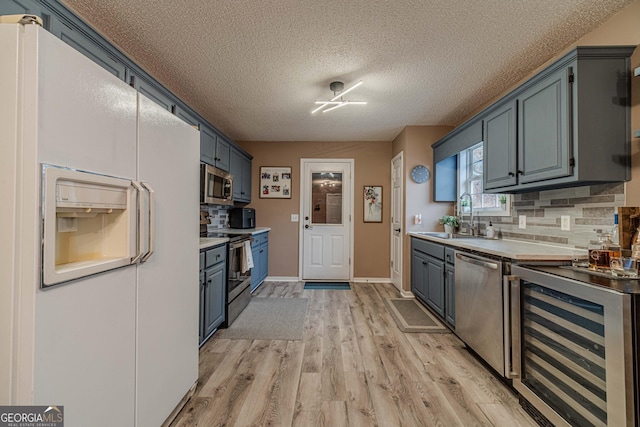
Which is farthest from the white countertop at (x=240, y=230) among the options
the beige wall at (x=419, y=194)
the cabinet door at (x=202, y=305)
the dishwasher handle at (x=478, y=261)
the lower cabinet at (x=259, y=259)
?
the dishwasher handle at (x=478, y=261)

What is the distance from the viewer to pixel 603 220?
5.77 ft

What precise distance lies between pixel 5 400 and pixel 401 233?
3803mm

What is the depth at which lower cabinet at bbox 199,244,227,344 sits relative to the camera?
2.22 m

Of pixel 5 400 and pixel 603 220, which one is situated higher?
pixel 603 220

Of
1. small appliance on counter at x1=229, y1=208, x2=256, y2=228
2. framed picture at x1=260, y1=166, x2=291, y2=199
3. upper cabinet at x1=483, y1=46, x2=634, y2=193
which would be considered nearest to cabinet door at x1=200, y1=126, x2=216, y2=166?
small appliance on counter at x1=229, y1=208, x2=256, y2=228

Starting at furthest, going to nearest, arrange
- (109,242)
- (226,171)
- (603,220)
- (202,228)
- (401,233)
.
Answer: (401,233), (226,171), (202,228), (603,220), (109,242)

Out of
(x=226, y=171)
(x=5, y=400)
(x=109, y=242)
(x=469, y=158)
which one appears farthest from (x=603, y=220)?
(x=226, y=171)

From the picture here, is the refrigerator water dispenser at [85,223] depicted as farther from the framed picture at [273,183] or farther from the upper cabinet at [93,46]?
the framed picture at [273,183]

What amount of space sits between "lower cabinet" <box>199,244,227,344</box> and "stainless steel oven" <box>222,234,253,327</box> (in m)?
0.08

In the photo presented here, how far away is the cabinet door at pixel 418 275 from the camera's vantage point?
320 cm

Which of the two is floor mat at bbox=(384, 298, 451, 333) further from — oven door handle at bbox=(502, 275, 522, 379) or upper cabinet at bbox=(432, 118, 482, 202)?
upper cabinet at bbox=(432, 118, 482, 202)

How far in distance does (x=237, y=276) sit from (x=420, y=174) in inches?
109

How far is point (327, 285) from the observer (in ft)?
14.5

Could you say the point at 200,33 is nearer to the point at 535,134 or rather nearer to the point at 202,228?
the point at 202,228
